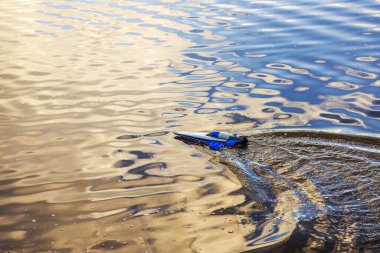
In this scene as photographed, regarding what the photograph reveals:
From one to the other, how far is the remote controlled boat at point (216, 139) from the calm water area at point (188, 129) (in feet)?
0.51

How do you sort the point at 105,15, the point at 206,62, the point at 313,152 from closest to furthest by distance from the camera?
1. the point at 313,152
2. the point at 206,62
3. the point at 105,15

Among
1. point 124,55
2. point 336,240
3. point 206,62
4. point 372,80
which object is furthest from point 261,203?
point 124,55

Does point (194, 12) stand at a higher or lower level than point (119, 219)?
higher

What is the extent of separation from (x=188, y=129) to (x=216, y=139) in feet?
2.57

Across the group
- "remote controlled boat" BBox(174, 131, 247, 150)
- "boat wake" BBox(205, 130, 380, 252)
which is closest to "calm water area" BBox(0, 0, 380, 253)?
"boat wake" BBox(205, 130, 380, 252)

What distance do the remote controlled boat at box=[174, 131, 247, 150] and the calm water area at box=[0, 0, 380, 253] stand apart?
6.1 inches

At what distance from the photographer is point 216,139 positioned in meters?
8.44

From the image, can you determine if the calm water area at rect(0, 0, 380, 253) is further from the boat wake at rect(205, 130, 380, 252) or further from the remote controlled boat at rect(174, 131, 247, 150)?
the remote controlled boat at rect(174, 131, 247, 150)

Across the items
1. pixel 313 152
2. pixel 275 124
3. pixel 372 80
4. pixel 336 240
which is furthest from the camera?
pixel 372 80

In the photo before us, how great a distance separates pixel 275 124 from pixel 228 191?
2276 mm

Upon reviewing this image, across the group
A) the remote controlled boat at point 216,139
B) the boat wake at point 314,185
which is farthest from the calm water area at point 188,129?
the remote controlled boat at point 216,139

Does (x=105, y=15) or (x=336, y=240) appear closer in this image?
(x=336, y=240)

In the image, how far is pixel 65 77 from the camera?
11.5m

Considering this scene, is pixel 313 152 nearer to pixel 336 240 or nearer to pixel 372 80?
pixel 336 240
